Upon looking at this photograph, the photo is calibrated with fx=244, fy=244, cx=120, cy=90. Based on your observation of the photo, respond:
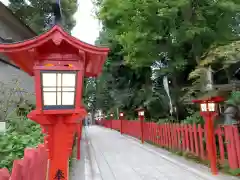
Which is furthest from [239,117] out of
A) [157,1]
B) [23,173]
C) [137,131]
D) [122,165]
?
[137,131]

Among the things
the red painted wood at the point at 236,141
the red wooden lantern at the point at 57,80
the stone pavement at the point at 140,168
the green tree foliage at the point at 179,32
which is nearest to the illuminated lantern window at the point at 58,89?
the red wooden lantern at the point at 57,80

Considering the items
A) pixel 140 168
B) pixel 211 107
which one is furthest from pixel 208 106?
pixel 140 168

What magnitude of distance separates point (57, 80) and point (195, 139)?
21.0 ft

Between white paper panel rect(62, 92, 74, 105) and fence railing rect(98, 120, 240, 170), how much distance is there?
471 centimetres

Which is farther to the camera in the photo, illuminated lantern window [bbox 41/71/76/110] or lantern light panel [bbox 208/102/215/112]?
lantern light panel [bbox 208/102/215/112]

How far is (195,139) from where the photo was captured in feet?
28.0

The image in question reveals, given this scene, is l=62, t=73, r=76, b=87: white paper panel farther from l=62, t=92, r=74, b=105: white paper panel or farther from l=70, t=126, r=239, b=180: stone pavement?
l=70, t=126, r=239, b=180: stone pavement

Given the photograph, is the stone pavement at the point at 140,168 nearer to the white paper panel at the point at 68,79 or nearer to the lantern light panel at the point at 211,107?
the lantern light panel at the point at 211,107

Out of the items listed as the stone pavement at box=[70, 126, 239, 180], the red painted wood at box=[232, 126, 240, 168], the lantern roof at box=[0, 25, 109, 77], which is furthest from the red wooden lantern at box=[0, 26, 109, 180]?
the red painted wood at box=[232, 126, 240, 168]

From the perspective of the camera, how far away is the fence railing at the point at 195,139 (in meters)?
6.51

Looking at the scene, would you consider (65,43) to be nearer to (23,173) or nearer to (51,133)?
(51,133)

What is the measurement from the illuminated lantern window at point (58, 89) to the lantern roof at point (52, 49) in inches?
12.3

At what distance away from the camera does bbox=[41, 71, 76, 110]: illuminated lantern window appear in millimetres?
3502

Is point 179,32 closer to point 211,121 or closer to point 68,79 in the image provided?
point 211,121
